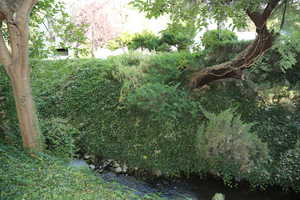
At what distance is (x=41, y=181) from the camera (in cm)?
236

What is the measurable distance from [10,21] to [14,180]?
1.82 metres

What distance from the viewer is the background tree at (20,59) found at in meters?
2.65

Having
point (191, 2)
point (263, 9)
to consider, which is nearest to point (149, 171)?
point (191, 2)

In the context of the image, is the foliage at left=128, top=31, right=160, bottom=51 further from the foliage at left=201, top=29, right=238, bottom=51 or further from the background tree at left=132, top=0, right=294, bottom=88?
the background tree at left=132, top=0, right=294, bottom=88

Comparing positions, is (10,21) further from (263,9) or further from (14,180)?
(263,9)

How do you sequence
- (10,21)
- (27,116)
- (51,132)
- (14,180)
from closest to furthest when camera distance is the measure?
1. (14,180)
2. (10,21)
3. (27,116)
4. (51,132)

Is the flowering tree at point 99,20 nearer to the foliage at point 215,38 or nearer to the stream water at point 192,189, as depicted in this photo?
the foliage at point 215,38

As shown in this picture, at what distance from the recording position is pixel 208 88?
16.6 ft

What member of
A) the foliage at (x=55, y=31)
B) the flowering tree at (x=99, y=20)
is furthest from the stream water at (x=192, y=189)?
the flowering tree at (x=99, y=20)

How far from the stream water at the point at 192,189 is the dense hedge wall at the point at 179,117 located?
0.62 ft

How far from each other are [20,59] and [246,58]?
3.91m

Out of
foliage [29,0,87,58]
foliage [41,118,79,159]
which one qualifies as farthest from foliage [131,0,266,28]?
foliage [41,118,79,159]

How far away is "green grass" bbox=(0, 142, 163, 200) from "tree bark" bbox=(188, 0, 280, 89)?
306cm

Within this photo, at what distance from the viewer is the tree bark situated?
3689mm
